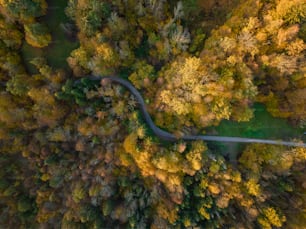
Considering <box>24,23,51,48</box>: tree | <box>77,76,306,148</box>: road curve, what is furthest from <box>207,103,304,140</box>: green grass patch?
<box>24,23,51,48</box>: tree

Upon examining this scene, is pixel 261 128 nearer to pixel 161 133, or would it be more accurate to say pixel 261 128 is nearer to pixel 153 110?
pixel 161 133

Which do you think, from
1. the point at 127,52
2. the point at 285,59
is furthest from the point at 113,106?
the point at 285,59

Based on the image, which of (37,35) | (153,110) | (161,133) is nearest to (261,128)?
(161,133)

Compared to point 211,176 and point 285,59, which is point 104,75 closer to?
point 211,176

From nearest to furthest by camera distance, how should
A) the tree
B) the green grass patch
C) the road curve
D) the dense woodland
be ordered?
the dense woodland → the tree → the road curve → the green grass patch

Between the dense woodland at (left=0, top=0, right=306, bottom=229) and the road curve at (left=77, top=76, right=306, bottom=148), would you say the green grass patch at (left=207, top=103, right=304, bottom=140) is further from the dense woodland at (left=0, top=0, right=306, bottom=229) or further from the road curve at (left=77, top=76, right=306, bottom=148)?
the dense woodland at (left=0, top=0, right=306, bottom=229)

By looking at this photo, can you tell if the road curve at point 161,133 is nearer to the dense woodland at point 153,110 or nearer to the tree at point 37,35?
the dense woodland at point 153,110

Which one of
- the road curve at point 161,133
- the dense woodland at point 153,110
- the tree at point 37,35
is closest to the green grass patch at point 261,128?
the road curve at point 161,133

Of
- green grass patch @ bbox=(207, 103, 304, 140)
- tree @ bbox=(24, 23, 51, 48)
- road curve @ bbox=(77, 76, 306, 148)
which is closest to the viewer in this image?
tree @ bbox=(24, 23, 51, 48)
